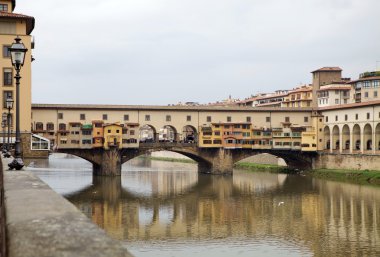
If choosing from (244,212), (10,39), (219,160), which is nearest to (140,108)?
(219,160)

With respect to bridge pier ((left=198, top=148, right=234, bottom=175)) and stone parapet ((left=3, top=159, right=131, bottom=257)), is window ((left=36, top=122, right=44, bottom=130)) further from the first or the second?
stone parapet ((left=3, top=159, right=131, bottom=257))

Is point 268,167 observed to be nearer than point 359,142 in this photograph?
No

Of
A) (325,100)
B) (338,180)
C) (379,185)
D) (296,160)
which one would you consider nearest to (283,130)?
(296,160)

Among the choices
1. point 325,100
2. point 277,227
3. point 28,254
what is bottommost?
point 277,227

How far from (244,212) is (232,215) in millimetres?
1653

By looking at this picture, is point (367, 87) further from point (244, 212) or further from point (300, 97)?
point (244, 212)

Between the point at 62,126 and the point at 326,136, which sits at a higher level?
the point at 62,126

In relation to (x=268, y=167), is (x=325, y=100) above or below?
above

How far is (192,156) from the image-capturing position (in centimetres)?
6731

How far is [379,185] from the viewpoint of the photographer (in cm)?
4997

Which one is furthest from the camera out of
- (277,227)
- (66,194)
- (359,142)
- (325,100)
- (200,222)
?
(325,100)

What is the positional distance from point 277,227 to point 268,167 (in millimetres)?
46187

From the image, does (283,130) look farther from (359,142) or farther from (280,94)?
(280,94)

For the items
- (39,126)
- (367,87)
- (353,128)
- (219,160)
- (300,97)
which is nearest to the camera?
(39,126)
